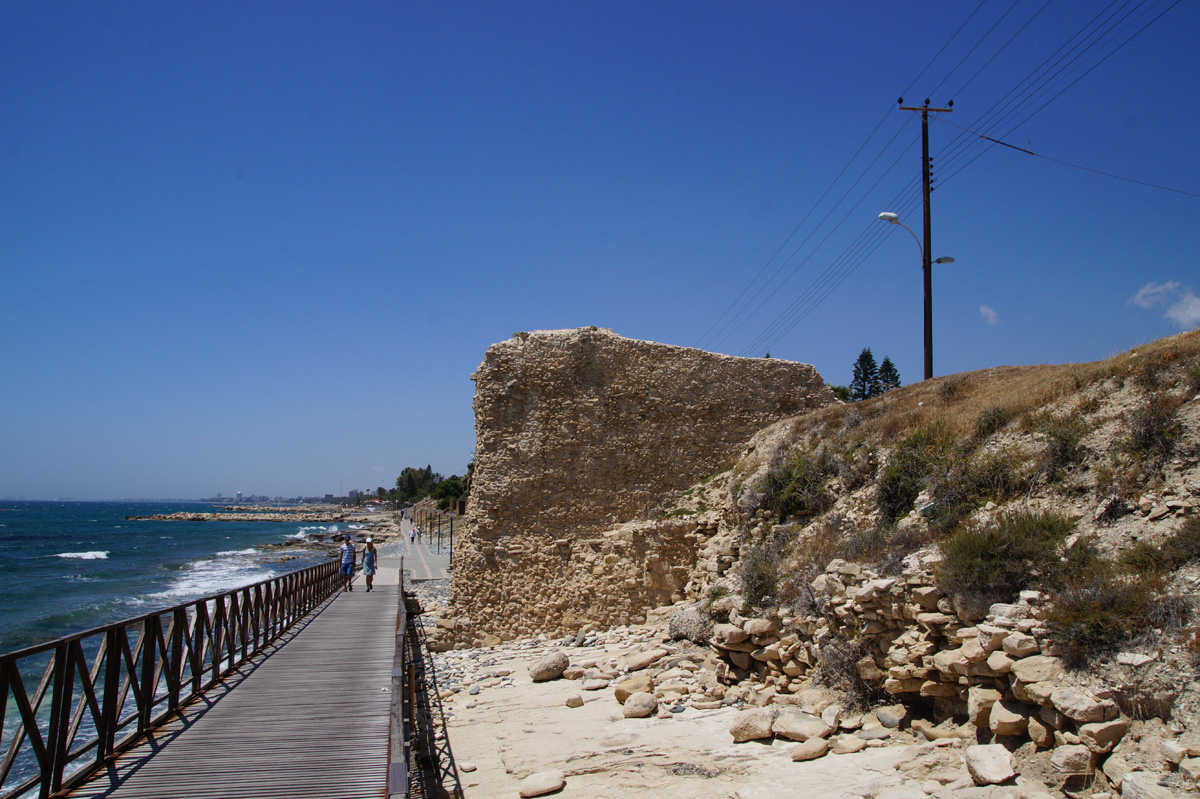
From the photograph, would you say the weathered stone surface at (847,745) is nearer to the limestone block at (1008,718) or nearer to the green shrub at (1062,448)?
the limestone block at (1008,718)

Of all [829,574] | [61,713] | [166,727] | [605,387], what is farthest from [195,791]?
[605,387]

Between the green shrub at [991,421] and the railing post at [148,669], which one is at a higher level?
the green shrub at [991,421]

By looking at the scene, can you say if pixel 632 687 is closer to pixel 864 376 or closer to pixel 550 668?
pixel 550 668

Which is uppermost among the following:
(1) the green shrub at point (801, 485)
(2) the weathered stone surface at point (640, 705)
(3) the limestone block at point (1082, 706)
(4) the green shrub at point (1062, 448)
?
(4) the green shrub at point (1062, 448)

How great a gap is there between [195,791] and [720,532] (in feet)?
34.8

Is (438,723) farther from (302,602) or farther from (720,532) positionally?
(720,532)

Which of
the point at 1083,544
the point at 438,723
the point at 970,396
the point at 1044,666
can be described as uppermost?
the point at 970,396

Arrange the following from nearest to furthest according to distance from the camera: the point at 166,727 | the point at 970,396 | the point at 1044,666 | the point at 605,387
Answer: the point at 1044,666, the point at 166,727, the point at 970,396, the point at 605,387

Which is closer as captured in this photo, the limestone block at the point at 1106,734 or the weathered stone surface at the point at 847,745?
the limestone block at the point at 1106,734

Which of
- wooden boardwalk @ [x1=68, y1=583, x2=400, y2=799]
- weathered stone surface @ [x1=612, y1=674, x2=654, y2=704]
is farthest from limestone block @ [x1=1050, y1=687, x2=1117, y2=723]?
weathered stone surface @ [x1=612, y1=674, x2=654, y2=704]

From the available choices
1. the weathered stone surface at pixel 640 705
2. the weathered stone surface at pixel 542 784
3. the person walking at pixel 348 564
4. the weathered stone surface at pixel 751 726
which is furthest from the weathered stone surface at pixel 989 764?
the person walking at pixel 348 564

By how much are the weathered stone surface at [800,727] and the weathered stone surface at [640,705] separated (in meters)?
2.06

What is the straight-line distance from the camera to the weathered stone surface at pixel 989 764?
5.48 metres

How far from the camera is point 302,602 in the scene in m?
14.1
